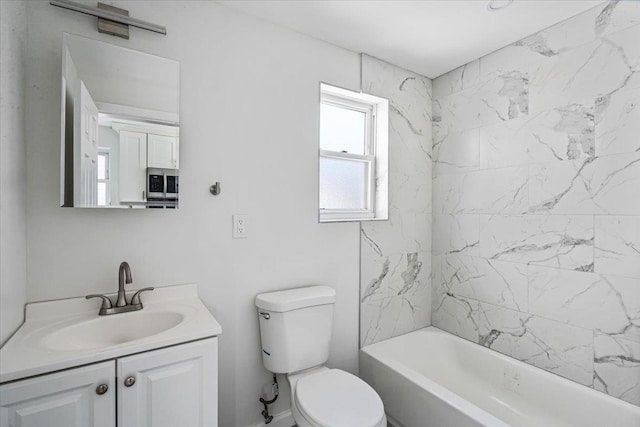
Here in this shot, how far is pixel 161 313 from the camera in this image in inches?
54.4

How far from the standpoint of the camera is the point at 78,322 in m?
1.24

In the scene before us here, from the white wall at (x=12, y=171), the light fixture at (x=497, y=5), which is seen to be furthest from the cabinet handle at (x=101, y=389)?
the light fixture at (x=497, y=5)

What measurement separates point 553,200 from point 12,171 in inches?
101

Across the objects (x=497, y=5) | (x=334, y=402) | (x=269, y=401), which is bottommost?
(x=269, y=401)

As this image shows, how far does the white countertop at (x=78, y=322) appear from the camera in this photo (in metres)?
0.93

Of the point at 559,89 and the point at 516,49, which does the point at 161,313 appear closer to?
the point at 559,89

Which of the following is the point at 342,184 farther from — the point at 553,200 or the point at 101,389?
the point at 101,389

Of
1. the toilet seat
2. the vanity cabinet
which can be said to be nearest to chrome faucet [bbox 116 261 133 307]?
the vanity cabinet

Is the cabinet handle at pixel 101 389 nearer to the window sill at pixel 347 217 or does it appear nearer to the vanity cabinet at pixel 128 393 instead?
the vanity cabinet at pixel 128 393

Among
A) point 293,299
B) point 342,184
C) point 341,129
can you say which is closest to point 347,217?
point 342,184

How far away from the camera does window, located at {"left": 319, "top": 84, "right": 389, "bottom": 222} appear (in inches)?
86.6

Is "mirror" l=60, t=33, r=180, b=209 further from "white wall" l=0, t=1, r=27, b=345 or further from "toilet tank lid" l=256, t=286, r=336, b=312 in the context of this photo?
"toilet tank lid" l=256, t=286, r=336, b=312

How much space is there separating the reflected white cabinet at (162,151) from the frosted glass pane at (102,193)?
0.68ft

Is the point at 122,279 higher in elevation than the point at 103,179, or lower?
lower
